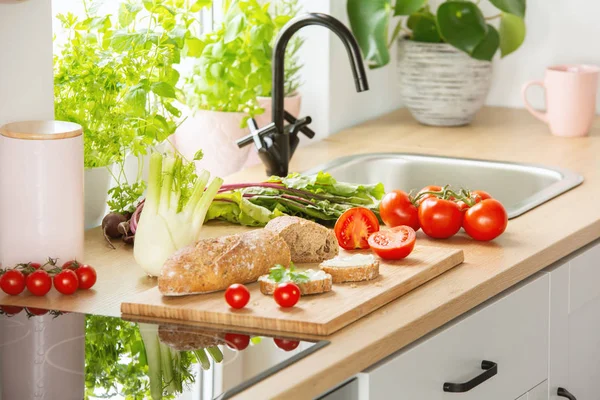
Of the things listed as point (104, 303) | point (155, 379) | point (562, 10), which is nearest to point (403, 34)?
point (562, 10)

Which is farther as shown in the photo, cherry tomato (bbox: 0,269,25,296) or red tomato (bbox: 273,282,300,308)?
cherry tomato (bbox: 0,269,25,296)

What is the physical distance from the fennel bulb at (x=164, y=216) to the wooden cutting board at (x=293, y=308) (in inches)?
3.0

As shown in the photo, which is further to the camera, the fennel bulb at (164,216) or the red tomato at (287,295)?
the fennel bulb at (164,216)

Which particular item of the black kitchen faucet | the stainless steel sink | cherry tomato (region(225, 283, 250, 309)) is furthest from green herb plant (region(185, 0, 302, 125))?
cherry tomato (region(225, 283, 250, 309))

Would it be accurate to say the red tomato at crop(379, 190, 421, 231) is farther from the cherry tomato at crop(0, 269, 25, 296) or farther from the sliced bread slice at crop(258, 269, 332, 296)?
the cherry tomato at crop(0, 269, 25, 296)

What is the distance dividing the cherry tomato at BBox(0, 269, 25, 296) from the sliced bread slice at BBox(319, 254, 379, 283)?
0.43m

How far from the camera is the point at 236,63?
2449 mm

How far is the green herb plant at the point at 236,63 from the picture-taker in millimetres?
2365

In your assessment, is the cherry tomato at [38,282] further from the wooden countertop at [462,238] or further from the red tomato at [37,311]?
the wooden countertop at [462,238]

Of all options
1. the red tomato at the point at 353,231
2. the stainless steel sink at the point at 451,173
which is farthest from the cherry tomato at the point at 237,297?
the stainless steel sink at the point at 451,173

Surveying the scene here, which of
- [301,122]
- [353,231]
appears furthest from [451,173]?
[353,231]

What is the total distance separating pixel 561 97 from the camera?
2.70 meters

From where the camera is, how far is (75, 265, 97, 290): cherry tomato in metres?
1.54

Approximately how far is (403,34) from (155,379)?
1.91 meters
